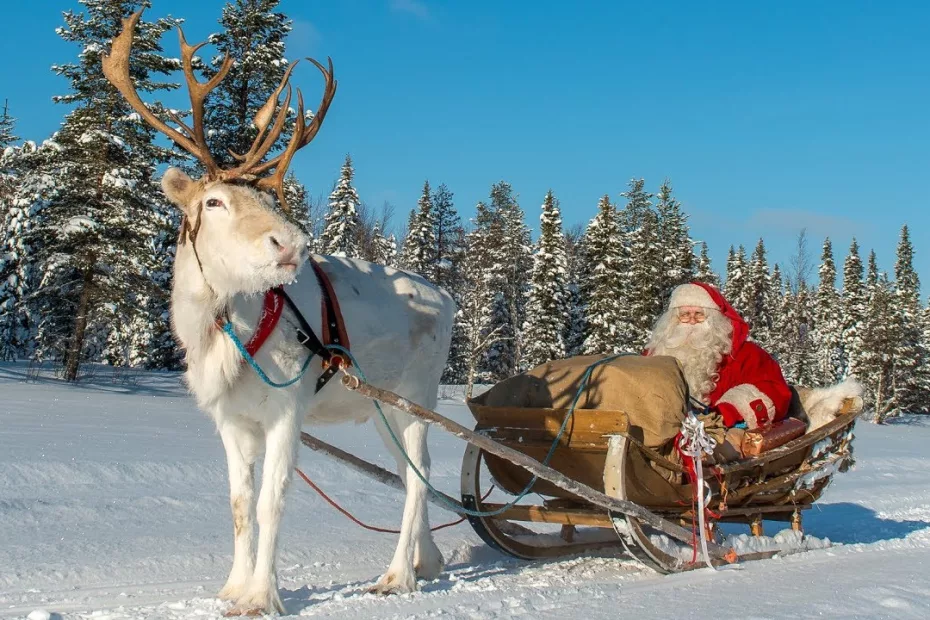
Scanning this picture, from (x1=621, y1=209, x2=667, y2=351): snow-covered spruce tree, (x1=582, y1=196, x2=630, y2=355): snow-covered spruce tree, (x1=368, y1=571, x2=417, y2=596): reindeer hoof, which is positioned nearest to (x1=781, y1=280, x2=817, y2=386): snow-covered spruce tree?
(x1=621, y1=209, x2=667, y2=351): snow-covered spruce tree

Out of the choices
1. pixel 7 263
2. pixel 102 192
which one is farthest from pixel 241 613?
pixel 7 263

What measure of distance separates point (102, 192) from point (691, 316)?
22072 mm

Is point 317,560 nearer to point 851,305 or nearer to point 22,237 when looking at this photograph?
point 22,237

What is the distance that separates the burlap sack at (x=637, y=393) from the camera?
6.16 m

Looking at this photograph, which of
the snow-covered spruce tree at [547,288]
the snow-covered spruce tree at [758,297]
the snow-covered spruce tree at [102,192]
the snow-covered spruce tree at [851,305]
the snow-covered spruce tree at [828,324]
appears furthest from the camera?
the snow-covered spruce tree at [828,324]

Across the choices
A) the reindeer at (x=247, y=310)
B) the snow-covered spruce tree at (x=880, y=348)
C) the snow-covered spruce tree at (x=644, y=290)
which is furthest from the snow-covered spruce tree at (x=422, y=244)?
the reindeer at (x=247, y=310)

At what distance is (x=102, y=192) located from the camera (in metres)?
25.2

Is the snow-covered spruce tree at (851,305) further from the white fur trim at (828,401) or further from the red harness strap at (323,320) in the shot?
the red harness strap at (323,320)

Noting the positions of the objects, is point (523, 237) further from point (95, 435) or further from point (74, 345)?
point (95, 435)

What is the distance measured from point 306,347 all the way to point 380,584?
162cm

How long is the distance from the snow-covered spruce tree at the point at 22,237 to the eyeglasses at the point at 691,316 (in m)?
22.5

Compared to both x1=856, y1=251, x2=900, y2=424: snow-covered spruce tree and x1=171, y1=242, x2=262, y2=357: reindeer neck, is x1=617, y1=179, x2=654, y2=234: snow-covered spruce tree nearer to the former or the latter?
x1=856, y1=251, x2=900, y2=424: snow-covered spruce tree

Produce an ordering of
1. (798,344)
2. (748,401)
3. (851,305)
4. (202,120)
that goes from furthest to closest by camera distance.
Result: (851,305) < (798,344) < (748,401) < (202,120)

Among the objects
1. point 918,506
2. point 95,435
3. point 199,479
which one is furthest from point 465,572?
point 918,506
